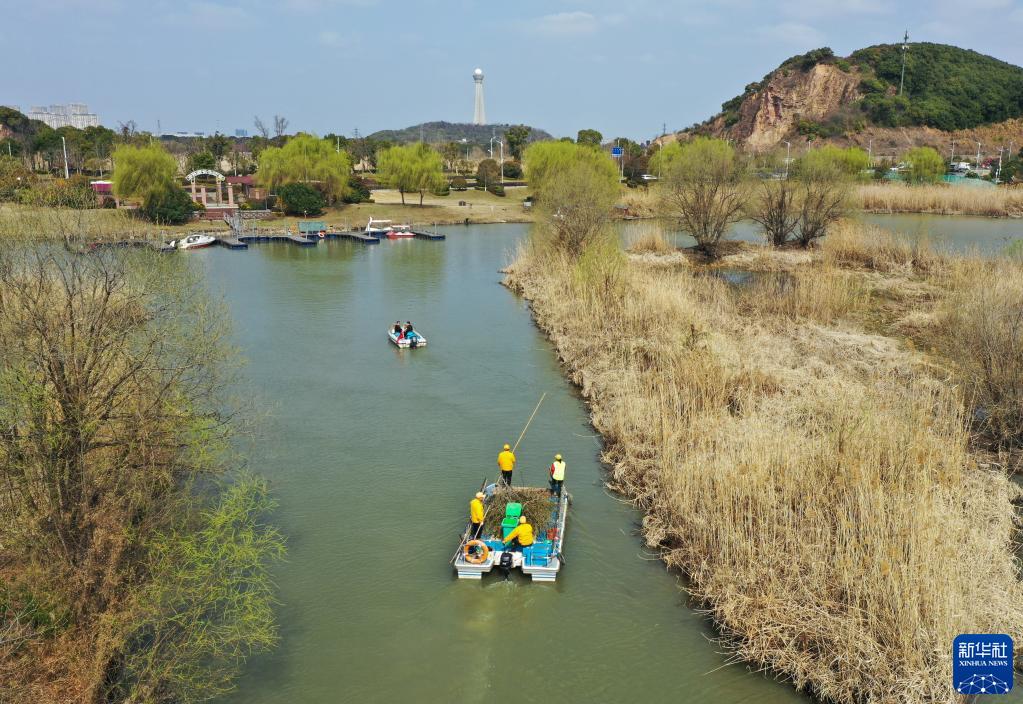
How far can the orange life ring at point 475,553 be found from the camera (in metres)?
13.4

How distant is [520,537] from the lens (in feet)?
45.5

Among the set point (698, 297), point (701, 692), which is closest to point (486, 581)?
point (701, 692)

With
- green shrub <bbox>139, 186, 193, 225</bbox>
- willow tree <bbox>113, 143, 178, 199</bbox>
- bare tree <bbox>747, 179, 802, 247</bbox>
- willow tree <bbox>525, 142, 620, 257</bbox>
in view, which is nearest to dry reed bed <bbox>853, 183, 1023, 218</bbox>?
bare tree <bbox>747, 179, 802, 247</bbox>

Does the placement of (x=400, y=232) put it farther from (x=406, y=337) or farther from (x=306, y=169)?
(x=406, y=337)

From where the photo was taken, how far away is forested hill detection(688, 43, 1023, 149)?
129 metres

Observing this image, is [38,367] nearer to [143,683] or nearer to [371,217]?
[143,683]

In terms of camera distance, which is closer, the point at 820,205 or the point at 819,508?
the point at 819,508

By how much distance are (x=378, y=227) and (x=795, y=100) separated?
356 ft

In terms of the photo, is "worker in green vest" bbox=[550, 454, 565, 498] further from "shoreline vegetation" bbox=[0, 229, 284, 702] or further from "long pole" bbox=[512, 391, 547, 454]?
"shoreline vegetation" bbox=[0, 229, 284, 702]

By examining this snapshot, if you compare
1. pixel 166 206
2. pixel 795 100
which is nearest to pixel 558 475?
pixel 166 206

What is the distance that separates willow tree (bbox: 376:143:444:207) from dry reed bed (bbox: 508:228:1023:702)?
2258 inches

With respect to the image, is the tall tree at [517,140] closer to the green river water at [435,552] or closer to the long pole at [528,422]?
the green river water at [435,552]

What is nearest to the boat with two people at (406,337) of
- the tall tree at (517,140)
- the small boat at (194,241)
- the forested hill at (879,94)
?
the small boat at (194,241)

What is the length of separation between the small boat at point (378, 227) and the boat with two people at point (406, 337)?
34.0 metres
